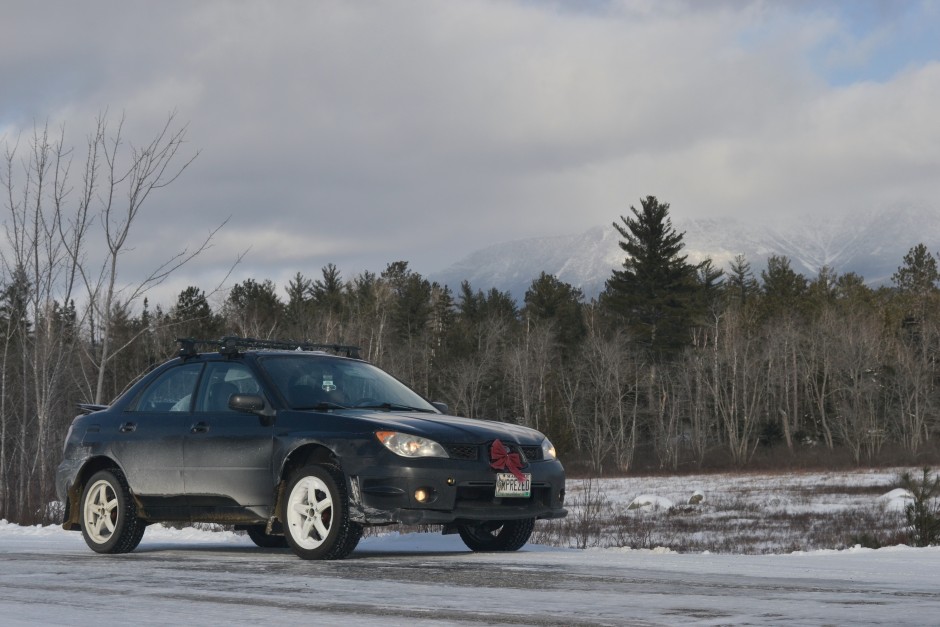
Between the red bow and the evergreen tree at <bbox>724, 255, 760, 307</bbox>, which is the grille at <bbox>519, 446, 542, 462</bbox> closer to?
the red bow

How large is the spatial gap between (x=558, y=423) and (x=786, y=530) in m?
50.3

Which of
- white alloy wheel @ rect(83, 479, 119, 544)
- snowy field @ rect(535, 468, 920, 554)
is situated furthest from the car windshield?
snowy field @ rect(535, 468, 920, 554)

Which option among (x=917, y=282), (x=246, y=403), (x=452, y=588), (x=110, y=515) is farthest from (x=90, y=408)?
(x=917, y=282)

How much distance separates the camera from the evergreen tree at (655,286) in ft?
262

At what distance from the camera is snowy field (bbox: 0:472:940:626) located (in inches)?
205

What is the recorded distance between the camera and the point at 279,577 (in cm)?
722

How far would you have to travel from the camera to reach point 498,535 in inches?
386

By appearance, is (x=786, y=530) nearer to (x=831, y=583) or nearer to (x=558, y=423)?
(x=831, y=583)

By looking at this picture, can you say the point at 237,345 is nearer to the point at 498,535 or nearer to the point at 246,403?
the point at 246,403

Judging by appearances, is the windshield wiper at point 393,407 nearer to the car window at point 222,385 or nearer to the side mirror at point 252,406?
the side mirror at point 252,406

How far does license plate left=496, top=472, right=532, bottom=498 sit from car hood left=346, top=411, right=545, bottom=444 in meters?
0.29

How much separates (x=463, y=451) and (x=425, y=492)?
457 mm

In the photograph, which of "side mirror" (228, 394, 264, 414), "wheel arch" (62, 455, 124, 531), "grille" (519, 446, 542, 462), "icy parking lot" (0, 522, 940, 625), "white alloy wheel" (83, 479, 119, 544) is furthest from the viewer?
"wheel arch" (62, 455, 124, 531)

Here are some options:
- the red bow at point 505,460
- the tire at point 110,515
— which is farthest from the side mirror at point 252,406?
the red bow at point 505,460
